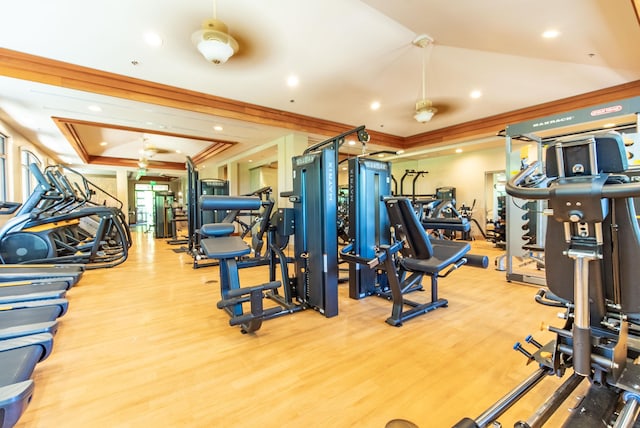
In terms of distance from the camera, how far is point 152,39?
11.1 ft

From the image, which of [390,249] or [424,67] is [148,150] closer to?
[424,67]

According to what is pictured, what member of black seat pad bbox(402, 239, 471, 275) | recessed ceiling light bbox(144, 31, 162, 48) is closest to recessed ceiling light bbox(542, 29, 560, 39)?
black seat pad bbox(402, 239, 471, 275)

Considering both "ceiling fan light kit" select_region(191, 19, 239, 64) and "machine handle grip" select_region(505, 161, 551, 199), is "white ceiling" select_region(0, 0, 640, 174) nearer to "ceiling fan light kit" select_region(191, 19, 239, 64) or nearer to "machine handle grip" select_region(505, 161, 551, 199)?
"ceiling fan light kit" select_region(191, 19, 239, 64)

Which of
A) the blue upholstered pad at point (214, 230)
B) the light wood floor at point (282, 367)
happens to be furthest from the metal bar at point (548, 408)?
the blue upholstered pad at point (214, 230)

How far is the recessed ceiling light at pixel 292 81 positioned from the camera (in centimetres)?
449

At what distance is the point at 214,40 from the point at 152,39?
119 centimetres

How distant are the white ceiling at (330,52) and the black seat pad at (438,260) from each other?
254cm

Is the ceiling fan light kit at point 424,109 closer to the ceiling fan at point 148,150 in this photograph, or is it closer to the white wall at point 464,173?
the white wall at point 464,173

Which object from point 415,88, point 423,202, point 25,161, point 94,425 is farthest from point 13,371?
point 25,161

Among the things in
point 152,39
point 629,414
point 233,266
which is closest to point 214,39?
point 152,39

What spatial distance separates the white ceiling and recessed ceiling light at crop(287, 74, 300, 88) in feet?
0.31

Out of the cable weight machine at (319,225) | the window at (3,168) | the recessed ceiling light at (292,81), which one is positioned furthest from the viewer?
the window at (3,168)

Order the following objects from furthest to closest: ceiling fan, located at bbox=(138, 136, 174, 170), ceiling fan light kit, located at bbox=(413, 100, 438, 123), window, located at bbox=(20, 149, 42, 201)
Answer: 1. ceiling fan, located at bbox=(138, 136, 174, 170)
2. window, located at bbox=(20, 149, 42, 201)
3. ceiling fan light kit, located at bbox=(413, 100, 438, 123)

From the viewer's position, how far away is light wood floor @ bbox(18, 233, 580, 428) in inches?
58.4
